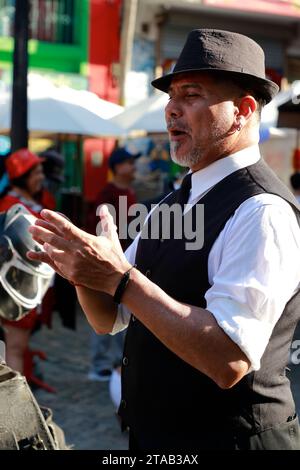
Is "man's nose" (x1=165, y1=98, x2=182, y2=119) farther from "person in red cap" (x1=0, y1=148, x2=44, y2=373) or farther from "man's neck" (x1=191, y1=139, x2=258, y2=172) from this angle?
"person in red cap" (x1=0, y1=148, x2=44, y2=373)

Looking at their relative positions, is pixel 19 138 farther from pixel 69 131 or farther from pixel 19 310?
pixel 19 310

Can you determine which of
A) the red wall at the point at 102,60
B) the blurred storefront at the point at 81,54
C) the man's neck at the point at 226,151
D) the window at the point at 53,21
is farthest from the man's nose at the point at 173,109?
the window at the point at 53,21

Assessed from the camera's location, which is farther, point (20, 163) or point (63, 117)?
point (63, 117)

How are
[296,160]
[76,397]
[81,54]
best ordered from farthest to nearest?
[81,54], [296,160], [76,397]

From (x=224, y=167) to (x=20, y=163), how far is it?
10.4 ft

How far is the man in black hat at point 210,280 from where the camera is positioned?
1601 millimetres

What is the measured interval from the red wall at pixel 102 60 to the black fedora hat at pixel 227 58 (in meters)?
9.49

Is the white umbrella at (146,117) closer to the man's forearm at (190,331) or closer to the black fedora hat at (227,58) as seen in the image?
the black fedora hat at (227,58)

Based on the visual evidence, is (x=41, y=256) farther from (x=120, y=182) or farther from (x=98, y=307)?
(x=120, y=182)

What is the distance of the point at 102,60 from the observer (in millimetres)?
11594

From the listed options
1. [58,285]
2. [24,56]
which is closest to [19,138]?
[24,56]

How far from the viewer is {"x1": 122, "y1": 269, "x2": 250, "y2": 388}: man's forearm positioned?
1.58 meters

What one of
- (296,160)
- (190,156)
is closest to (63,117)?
(296,160)

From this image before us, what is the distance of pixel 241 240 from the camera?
65.2 inches
